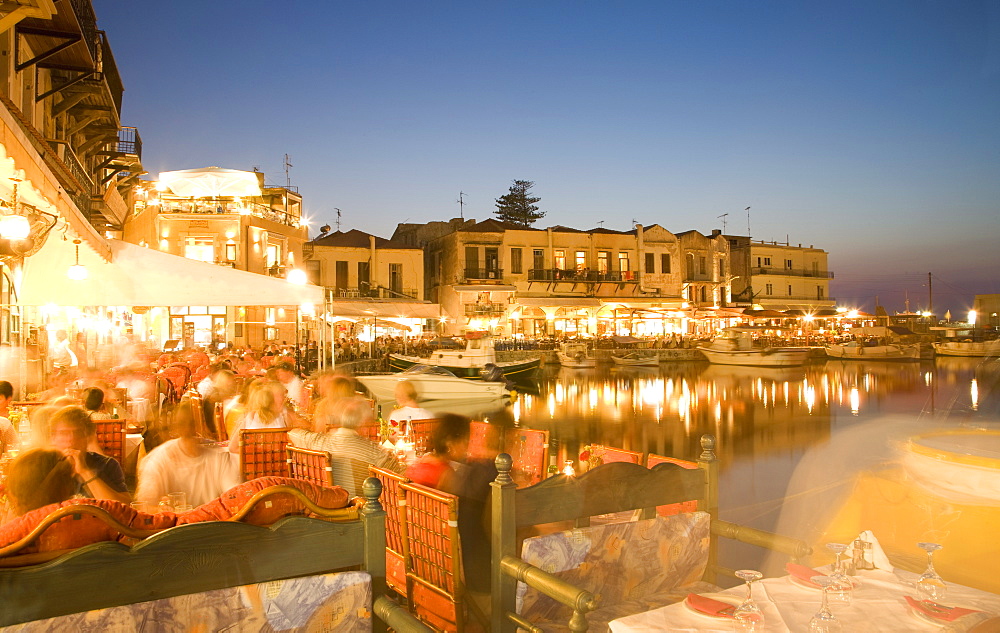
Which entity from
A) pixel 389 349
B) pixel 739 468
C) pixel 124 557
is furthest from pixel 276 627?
pixel 389 349

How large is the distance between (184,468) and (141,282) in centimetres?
533

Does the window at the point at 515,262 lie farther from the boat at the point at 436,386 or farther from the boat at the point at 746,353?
the boat at the point at 436,386

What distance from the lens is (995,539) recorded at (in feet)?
13.0

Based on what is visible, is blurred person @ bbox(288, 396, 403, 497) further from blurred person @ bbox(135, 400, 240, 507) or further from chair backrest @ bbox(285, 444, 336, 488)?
blurred person @ bbox(135, 400, 240, 507)

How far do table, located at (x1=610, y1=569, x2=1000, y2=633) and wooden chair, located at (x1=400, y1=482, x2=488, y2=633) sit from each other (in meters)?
1.16

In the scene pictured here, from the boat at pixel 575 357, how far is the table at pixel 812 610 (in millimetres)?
34083

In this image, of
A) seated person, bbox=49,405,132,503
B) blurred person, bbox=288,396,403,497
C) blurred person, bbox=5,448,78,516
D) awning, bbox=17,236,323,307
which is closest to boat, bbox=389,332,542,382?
awning, bbox=17,236,323,307

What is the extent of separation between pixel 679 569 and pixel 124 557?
110 inches

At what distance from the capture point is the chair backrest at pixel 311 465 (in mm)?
4770

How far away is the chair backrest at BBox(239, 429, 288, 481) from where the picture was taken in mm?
5441

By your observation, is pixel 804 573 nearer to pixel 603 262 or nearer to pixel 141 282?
pixel 141 282

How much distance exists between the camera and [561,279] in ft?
146

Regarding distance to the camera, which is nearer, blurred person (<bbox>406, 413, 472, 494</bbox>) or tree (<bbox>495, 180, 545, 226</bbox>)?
blurred person (<bbox>406, 413, 472, 494</bbox>)

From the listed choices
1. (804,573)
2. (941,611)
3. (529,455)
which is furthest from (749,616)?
(529,455)
